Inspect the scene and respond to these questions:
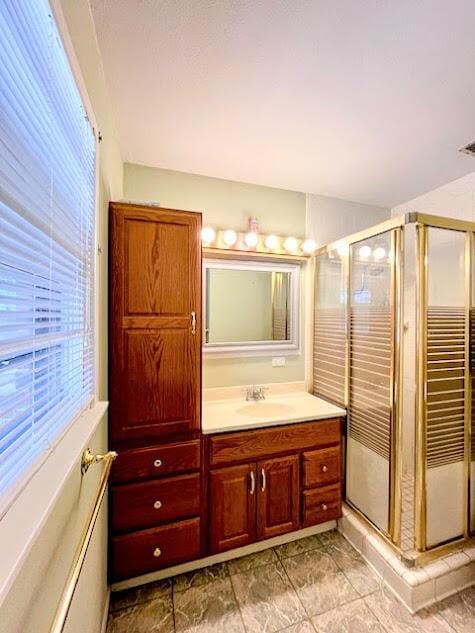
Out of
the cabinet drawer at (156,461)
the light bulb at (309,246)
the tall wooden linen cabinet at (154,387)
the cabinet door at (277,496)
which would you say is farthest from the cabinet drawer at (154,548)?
the light bulb at (309,246)

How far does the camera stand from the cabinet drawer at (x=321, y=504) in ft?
5.97

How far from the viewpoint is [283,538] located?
1829 mm

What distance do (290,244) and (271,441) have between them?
1.49m

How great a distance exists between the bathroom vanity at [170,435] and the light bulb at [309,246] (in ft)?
3.62

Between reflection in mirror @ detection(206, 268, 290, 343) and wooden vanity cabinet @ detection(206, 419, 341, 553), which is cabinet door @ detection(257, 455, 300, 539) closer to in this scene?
wooden vanity cabinet @ detection(206, 419, 341, 553)

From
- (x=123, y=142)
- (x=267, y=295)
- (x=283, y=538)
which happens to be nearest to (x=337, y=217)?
(x=267, y=295)

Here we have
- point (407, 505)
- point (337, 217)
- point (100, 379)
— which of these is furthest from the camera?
A: point (337, 217)

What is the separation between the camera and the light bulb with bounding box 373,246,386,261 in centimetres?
175

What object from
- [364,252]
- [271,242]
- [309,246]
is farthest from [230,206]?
[364,252]

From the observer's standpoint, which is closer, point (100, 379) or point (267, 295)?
point (100, 379)

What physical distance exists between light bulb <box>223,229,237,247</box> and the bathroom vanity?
1.86ft

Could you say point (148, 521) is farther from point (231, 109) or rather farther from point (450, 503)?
point (231, 109)

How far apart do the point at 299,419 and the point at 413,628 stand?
1.04m

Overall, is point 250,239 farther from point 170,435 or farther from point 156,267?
point 170,435
